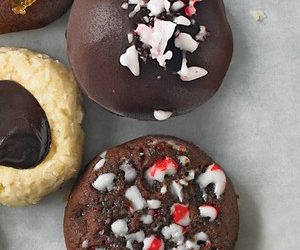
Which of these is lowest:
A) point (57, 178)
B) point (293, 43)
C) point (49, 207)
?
point (49, 207)

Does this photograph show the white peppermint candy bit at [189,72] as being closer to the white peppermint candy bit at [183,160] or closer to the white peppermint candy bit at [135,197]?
the white peppermint candy bit at [183,160]

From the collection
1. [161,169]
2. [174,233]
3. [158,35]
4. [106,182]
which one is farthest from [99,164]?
[158,35]

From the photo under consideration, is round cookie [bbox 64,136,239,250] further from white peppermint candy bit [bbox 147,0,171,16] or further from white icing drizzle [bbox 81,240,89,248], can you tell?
white peppermint candy bit [bbox 147,0,171,16]

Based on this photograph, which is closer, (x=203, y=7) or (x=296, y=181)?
(x=203, y=7)

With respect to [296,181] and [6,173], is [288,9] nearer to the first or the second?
[296,181]

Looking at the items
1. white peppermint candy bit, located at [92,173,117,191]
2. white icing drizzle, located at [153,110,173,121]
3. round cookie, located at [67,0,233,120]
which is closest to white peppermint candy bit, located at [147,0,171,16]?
round cookie, located at [67,0,233,120]

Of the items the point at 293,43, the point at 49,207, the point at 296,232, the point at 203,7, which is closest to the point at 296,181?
the point at 296,232

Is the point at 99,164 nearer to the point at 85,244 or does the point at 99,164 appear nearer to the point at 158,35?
the point at 85,244

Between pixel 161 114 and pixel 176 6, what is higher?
pixel 176 6
